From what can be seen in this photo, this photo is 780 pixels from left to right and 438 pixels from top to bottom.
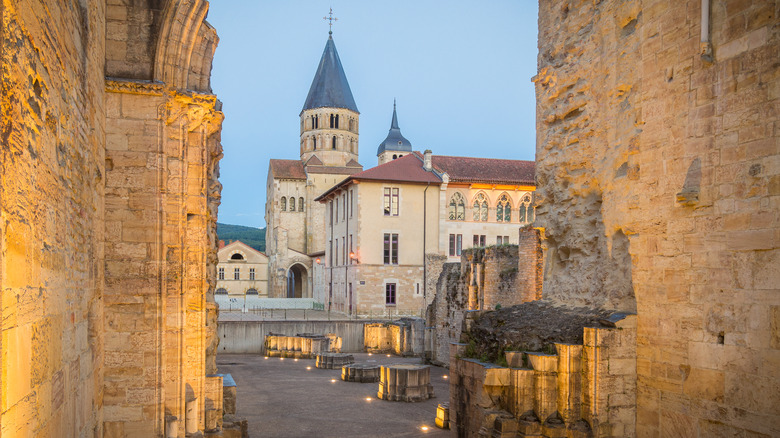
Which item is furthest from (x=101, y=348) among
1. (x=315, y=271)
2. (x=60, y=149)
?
(x=315, y=271)

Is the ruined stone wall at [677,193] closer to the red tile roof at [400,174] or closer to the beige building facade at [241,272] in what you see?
the red tile roof at [400,174]

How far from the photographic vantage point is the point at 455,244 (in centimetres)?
3934

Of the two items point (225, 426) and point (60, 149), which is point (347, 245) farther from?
point (60, 149)

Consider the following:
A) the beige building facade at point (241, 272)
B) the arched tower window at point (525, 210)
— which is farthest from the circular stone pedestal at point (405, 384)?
the beige building facade at point (241, 272)

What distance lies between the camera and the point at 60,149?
4699 mm

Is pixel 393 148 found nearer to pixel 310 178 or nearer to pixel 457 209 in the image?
pixel 310 178

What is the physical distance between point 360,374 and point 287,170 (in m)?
52.0

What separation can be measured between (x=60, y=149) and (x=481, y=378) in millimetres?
6214

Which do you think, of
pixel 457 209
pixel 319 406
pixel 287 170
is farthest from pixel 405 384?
pixel 287 170

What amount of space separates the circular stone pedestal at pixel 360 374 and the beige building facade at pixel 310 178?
34220 millimetres

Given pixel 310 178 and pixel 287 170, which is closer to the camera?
pixel 310 178

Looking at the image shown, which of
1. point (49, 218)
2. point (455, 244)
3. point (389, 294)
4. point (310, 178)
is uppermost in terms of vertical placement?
point (310, 178)

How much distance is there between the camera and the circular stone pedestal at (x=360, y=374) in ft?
67.3

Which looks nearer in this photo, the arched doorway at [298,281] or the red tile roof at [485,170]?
the red tile roof at [485,170]
